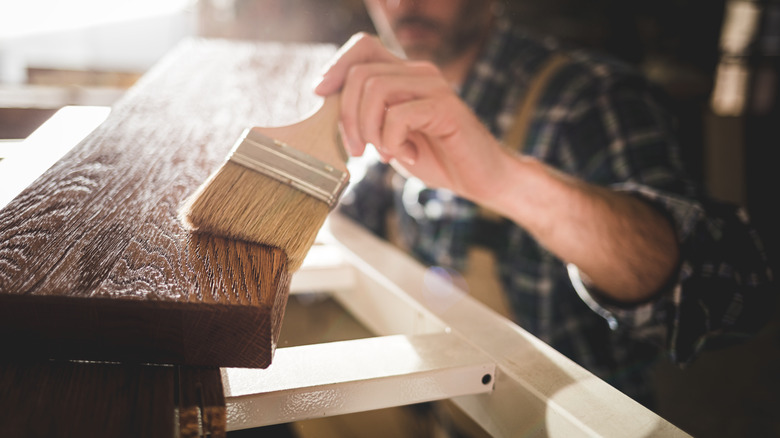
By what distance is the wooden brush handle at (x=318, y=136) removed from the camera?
589mm

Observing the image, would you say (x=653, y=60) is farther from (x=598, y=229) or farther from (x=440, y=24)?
(x=598, y=229)

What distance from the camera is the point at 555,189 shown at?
0.89m

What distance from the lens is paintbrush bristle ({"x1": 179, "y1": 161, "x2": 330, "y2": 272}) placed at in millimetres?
485

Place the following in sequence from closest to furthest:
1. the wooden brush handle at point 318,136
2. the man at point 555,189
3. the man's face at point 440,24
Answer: the wooden brush handle at point 318,136, the man at point 555,189, the man's face at point 440,24

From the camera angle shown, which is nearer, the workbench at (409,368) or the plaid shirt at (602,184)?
the workbench at (409,368)

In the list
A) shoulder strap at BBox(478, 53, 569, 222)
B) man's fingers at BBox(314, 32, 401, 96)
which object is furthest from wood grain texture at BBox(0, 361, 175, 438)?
shoulder strap at BBox(478, 53, 569, 222)

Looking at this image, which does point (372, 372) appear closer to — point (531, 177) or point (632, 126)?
point (531, 177)

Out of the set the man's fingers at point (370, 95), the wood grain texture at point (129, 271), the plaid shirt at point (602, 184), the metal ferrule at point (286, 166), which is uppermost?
the man's fingers at point (370, 95)

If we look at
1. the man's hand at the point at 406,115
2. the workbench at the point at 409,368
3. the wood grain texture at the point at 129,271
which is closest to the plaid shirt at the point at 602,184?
→ the man's hand at the point at 406,115

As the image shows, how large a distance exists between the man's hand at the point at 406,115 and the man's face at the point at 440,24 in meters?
0.92

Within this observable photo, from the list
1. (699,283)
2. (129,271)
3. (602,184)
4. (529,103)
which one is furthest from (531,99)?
(129,271)

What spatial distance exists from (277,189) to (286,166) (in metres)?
0.03

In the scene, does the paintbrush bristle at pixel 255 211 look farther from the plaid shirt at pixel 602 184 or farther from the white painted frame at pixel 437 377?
the plaid shirt at pixel 602 184

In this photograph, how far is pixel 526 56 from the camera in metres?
1.45
